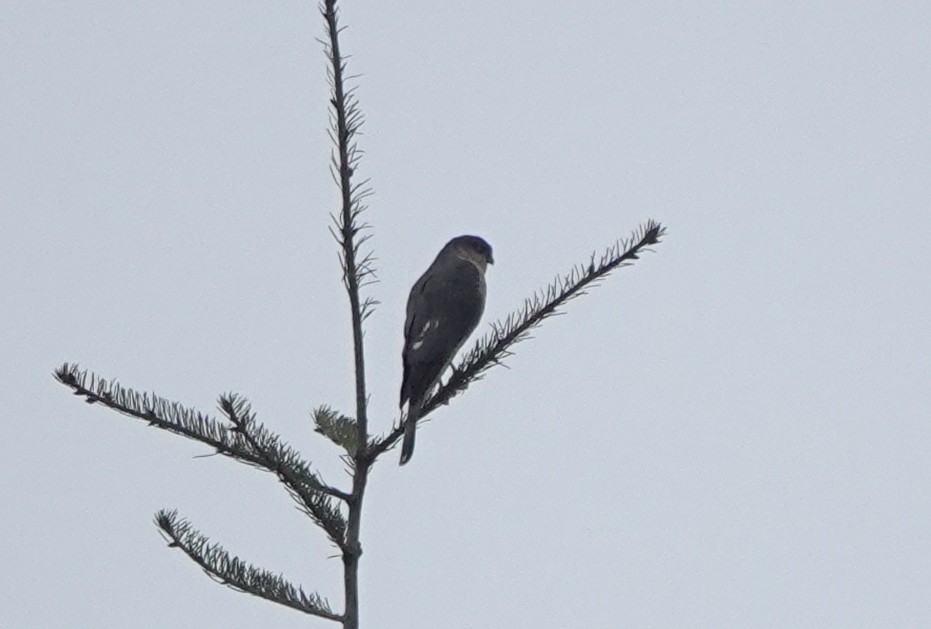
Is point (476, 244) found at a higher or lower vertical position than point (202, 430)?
higher

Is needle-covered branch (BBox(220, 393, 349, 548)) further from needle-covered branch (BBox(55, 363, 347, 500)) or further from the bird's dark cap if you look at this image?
the bird's dark cap

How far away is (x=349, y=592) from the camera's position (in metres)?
2.98

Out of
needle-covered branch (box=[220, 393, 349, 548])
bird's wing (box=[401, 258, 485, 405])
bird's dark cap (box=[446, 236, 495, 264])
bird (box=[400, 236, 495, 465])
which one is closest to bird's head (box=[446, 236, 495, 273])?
bird's dark cap (box=[446, 236, 495, 264])

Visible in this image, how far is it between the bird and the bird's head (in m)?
0.11

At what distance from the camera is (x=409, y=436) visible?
420cm

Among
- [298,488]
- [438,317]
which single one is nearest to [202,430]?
[298,488]

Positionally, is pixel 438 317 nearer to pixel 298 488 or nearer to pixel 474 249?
pixel 474 249

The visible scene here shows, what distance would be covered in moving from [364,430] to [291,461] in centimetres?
23

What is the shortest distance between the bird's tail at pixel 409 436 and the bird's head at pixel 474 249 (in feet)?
8.46

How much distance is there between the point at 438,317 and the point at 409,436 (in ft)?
5.20

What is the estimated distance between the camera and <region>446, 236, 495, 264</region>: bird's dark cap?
6.88m

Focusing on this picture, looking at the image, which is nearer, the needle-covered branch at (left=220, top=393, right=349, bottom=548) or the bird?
the needle-covered branch at (left=220, top=393, right=349, bottom=548)

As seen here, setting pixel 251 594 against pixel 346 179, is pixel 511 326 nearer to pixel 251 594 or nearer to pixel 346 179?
pixel 346 179

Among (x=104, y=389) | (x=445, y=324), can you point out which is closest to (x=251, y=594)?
(x=104, y=389)
